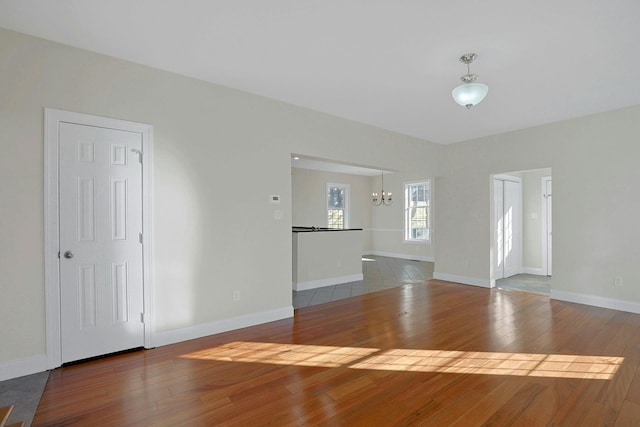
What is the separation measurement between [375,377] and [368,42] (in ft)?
9.03

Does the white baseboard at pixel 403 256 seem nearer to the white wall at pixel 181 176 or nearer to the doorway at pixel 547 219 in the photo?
the doorway at pixel 547 219

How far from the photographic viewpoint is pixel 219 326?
3.51m

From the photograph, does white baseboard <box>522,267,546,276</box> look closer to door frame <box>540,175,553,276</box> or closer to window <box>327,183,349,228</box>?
door frame <box>540,175,553,276</box>

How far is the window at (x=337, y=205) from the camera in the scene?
32.3 ft

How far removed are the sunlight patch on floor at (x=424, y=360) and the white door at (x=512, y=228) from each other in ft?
12.9

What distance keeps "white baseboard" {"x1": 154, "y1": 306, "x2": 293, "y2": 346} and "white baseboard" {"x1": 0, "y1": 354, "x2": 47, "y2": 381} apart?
85cm

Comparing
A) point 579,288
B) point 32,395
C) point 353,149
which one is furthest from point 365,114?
point 32,395

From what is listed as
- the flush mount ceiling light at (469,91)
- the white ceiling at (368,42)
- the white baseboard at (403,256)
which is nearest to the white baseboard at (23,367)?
the white ceiling at (368,42)

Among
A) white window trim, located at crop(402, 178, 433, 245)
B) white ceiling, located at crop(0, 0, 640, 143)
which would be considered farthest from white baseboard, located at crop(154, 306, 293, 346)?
white window trim, located at crop(402, 178, 433, 245)

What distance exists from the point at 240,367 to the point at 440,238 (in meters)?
4.93

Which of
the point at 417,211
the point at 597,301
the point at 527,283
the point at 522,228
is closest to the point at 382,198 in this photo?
the point at 417,211

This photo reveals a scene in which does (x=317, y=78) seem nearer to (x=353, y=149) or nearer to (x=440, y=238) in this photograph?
(x=353, y=149)

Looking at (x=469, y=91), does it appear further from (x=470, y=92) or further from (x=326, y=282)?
(x=326, y=282)

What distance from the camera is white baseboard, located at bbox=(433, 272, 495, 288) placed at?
5.71 m
